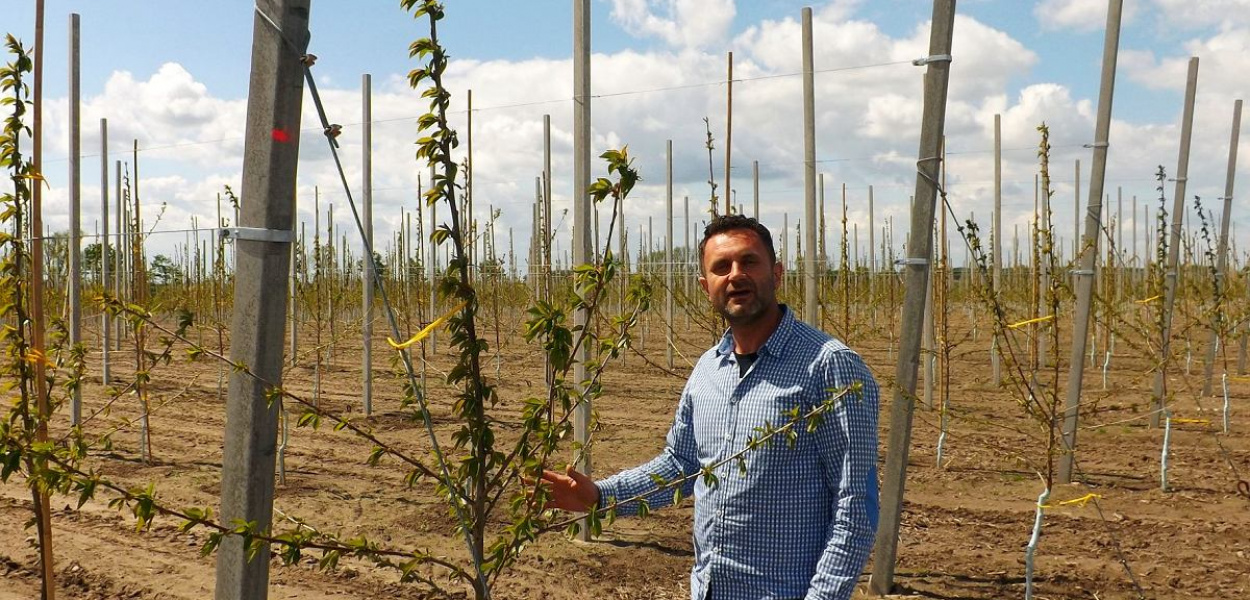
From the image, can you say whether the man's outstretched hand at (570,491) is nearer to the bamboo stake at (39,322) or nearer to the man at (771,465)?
the man at (771,465)

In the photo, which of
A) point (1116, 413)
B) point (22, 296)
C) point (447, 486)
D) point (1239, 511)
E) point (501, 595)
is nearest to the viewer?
point (447, 486)

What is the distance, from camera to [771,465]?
191 centimetres

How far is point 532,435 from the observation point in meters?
Answer: 1.92

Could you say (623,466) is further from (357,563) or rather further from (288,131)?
(288,131)

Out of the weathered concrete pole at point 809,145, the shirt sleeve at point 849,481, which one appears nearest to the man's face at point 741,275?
the shirt sleeve at point 849,481

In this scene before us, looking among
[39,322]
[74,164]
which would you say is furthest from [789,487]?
[74,164]

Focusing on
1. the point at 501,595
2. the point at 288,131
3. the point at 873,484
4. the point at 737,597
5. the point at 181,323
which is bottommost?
the point at 501,595

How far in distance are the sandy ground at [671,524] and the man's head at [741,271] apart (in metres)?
1.78

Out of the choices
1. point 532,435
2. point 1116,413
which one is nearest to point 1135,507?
point 1116,413

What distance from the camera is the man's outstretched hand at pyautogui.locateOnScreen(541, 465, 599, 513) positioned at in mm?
1915

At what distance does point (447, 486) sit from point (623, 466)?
17.4 feet

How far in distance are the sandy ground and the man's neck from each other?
1792mm

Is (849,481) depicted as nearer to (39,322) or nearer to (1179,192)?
(39,322)

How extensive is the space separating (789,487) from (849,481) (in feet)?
0.45
